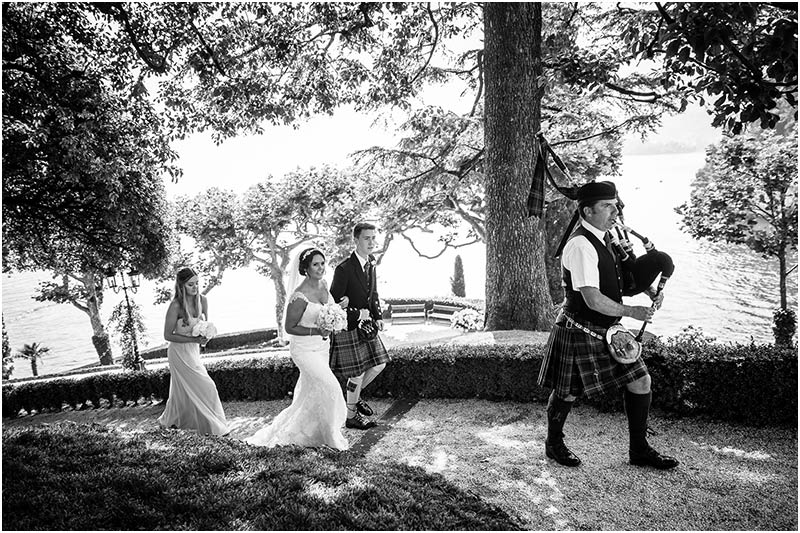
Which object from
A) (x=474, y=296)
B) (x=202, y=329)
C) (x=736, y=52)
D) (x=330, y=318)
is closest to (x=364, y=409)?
(x=330, y=318)

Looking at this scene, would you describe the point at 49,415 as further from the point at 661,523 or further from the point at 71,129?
the point at 661,523

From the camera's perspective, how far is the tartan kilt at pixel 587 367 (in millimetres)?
4328

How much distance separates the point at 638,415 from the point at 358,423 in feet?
9.89

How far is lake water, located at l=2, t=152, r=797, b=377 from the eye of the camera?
26.2m

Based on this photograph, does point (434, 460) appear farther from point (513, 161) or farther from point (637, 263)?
point (513, 161)

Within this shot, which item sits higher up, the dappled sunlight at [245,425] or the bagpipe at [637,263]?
the bagpipe at [637,263]

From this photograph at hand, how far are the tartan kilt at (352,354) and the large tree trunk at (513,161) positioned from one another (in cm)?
400

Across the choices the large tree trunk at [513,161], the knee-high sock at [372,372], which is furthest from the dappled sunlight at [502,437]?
the large tree trunk at [513,161]

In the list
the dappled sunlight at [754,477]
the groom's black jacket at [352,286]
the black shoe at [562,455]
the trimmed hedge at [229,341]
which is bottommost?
the trimmed hedge at [229,341]

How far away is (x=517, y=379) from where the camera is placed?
6566 millimetres

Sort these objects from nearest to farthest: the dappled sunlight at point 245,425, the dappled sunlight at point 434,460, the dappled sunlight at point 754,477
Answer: the dappled sunlight at point 754,477 < the dappled sunlight at point 434,460 < the dappled sunlight at point 245,425

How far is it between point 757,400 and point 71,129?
8.70m

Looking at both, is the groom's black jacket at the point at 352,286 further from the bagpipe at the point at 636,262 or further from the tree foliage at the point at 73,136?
the tree foliage at the point at 73,136

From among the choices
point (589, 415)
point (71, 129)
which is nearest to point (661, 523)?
point (589, 415)
